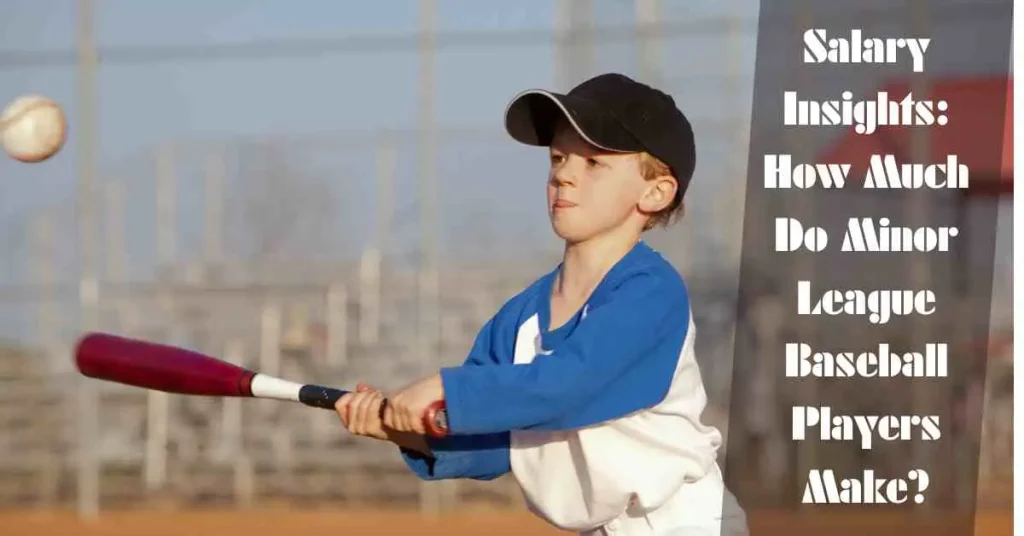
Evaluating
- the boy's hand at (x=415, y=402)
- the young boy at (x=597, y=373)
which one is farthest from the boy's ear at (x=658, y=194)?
the boy's hand at (x=415, y=402)

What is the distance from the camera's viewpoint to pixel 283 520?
291 inches

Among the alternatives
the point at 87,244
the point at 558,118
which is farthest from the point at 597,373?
the point at 87,244

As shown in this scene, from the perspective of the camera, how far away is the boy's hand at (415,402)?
6.07 ft

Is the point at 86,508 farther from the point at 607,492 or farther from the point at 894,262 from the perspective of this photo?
the point at 607,492

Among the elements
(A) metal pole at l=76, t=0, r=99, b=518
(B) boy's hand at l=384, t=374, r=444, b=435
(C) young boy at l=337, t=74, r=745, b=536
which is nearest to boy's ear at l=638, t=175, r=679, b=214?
(C) young boy at l=337, t=74, r=745, b=536

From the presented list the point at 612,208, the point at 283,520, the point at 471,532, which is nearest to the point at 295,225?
the point at 283,520

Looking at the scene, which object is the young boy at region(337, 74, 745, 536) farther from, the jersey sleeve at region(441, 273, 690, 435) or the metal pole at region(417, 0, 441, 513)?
the metal pole at region(417, 0, 441, 513)

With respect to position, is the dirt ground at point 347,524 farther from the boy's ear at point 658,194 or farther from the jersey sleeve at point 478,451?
the boy's ear at point 658,194

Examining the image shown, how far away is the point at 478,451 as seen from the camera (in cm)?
208

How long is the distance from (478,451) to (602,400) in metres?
0.29

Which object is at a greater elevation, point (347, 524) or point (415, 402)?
point (415, 402)

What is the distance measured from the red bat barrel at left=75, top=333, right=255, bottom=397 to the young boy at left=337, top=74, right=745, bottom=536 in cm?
28

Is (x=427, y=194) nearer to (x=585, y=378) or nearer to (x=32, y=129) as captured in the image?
(x=32, y=129)

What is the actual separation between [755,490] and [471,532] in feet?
4.64
